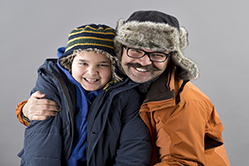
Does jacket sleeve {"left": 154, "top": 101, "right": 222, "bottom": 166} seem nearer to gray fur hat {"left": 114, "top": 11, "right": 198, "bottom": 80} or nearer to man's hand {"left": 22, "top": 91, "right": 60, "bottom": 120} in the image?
gray fur hat {"left": 114, "top": 11, "right": 198, "bottom": 80}

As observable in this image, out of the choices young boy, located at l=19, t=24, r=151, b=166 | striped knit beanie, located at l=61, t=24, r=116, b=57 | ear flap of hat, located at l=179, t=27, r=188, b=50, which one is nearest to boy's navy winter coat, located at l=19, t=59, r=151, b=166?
young boy, located at l=19, t=24, r=151, b=166

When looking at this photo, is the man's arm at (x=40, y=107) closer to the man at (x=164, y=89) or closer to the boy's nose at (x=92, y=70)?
the man at (x=164, y=89)

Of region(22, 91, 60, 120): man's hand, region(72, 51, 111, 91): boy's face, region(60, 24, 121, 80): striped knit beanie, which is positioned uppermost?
region(60, 24, 121, 80): striped knit beanie

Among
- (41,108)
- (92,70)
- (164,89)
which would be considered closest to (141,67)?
(164,89)

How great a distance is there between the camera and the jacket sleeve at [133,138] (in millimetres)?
1968

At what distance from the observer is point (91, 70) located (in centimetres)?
200

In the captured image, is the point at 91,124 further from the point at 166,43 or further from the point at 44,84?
the point at 166,43

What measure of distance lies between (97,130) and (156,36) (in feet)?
2.34

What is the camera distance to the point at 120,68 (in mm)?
2125

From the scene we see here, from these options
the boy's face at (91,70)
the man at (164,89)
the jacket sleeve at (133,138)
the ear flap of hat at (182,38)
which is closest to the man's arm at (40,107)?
the man at (164,89)

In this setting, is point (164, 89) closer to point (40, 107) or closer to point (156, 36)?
point (156, 36)

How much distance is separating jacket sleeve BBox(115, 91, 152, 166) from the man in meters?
0.07

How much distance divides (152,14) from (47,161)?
1170 mm

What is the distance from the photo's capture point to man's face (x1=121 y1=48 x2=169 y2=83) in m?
2.04
